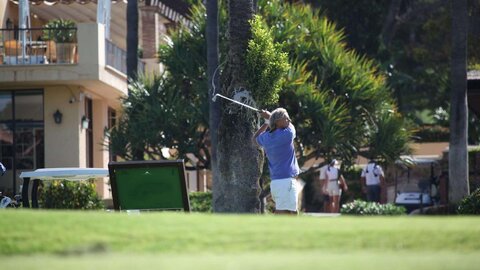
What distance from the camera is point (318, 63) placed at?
26562mm

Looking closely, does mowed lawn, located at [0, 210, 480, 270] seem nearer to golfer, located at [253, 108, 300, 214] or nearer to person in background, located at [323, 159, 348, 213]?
golfer, located at [253, 108, 300, 214]

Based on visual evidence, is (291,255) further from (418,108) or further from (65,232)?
(418,108)

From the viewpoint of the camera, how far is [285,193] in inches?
497

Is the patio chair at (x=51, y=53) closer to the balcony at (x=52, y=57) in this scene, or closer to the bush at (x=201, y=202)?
the balcony at (x=52, y=57)

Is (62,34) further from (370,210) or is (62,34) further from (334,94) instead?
(370,210)

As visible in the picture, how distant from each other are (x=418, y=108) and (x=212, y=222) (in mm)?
41110

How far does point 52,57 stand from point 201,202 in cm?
512

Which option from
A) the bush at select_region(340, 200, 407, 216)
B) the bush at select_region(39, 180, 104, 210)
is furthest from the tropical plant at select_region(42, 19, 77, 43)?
the bush at select_region(340, 200, 407, 216)

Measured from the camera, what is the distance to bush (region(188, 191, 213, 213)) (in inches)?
1012

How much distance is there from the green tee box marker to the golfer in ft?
4.30

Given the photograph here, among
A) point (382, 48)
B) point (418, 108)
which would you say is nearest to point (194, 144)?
point (382, 48)

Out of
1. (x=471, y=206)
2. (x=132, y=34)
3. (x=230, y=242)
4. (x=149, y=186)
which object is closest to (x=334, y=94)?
(x=132, y=34)

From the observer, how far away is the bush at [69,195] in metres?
24.5

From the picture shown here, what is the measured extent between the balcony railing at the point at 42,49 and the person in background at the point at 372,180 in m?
7.81
